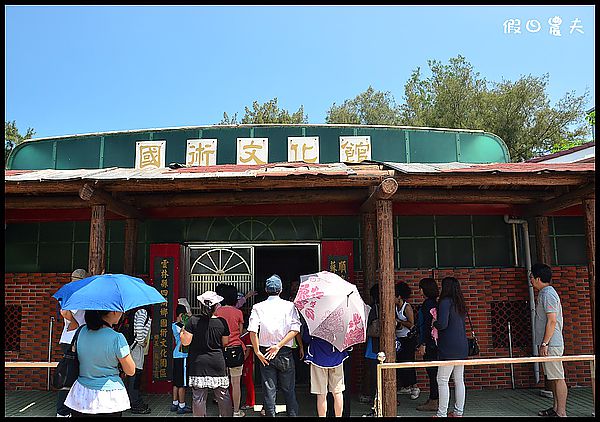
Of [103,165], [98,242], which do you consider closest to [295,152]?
[103,165]

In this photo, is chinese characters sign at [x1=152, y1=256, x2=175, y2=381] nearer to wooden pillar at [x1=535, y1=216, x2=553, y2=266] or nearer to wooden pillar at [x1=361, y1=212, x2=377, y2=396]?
wooden pillar at [x1=361, y1=212, x2=377, y2=396]

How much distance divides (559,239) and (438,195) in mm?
2758

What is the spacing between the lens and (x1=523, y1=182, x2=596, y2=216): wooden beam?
20.6 feet

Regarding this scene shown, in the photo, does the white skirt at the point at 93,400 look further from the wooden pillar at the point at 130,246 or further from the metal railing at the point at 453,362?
the wooden pillar at the point at 130,246

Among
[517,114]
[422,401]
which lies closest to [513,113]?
[517,114]

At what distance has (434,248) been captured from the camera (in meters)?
8.36

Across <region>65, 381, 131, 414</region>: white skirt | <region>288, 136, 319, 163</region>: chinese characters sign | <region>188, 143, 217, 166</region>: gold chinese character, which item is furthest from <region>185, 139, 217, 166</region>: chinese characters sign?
<region>65, 381, 131, 414</region>: white skirt

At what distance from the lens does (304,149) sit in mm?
9586

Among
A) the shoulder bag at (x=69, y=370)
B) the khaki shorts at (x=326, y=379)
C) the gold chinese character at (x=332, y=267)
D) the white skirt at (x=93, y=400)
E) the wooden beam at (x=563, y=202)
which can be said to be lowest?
the khaki shorts at (x=326, y=379)

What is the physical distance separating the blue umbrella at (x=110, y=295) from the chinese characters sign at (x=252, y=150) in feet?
17.0

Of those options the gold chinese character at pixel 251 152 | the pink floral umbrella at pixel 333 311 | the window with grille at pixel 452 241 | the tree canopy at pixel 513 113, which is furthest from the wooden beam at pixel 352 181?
the tree canopy at pixel 513 113

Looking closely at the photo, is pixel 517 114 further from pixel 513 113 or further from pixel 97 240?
pixel 97 240

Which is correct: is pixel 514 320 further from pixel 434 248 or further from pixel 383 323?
pixel 383 323

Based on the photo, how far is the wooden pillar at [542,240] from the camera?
308 inches
